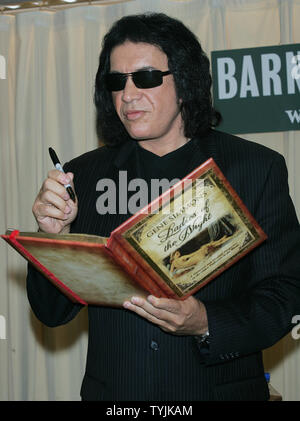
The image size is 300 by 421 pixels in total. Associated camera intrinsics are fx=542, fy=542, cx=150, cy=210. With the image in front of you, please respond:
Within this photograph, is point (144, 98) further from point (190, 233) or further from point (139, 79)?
point (190, 233)

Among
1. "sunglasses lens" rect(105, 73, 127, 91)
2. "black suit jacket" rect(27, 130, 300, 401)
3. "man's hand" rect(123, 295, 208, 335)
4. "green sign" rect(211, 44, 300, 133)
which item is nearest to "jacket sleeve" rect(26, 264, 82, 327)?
"black suit jacket" rect(27, 130, 300, 401)

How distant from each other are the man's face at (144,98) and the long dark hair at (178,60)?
3 cm

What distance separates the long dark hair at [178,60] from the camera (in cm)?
160

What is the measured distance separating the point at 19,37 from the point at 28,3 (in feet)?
0.74

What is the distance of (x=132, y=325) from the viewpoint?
1477mm

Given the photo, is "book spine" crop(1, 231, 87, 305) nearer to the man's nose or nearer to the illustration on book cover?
the illustration on book cover

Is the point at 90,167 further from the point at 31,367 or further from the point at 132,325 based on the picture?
the point at 31,367

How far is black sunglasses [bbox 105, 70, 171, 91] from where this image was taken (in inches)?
59.4

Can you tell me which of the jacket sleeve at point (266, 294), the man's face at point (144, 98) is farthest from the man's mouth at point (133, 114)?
the jacket sleeve at point (266, 294)

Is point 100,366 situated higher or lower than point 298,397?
higher

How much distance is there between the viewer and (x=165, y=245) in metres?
1.17

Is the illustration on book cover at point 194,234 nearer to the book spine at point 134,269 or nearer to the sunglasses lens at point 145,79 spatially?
the book spine at point 134,269

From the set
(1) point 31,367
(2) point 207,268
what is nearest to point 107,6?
(1) point 31,367

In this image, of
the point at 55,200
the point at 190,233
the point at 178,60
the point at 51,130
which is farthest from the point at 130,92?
the point at 51,130
